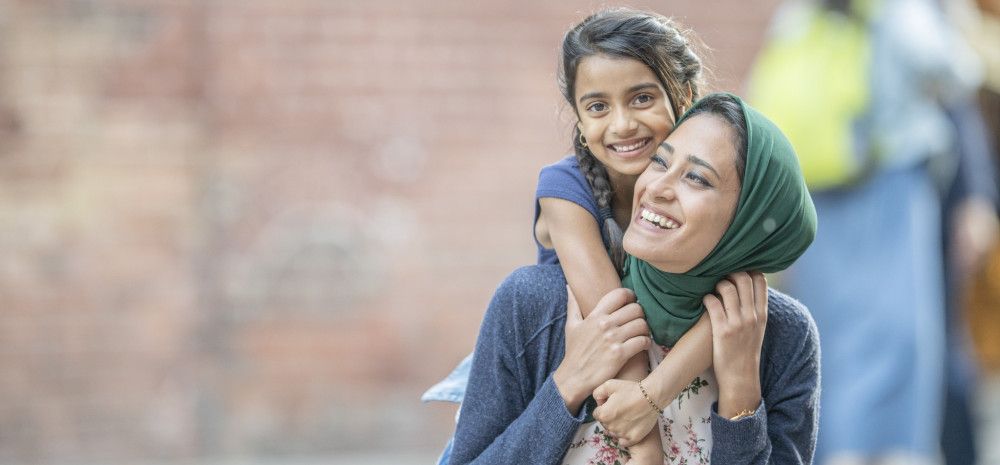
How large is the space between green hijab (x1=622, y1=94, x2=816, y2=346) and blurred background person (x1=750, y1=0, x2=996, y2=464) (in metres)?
2.64

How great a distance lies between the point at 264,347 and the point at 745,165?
12.5 ft

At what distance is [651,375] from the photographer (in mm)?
2391

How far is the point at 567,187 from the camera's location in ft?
8.66

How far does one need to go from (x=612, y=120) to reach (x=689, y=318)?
14.6 inches

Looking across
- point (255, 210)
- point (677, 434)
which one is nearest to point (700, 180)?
point (677, 434)

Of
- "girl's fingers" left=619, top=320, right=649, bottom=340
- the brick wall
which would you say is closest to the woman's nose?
"girl's fingers" left=619, top=320, right=649, bottom=340

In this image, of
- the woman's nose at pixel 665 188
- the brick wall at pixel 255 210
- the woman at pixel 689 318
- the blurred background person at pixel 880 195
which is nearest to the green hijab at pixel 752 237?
the woman at pixel 689 318

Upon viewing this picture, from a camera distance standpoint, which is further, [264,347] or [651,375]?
[264,347]

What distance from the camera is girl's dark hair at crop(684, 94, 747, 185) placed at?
235cm

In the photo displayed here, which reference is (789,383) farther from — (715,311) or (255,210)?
(255,210)

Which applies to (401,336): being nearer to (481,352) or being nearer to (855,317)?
(855,317)

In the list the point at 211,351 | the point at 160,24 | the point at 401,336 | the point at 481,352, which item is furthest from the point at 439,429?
the point at 481,352

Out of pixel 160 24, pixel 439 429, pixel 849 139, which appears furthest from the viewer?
pixel 439 429

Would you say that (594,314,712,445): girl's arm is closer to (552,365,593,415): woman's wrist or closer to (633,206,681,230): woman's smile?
(552,365,593,415): woman's wrist
